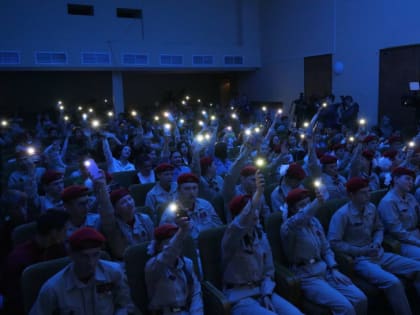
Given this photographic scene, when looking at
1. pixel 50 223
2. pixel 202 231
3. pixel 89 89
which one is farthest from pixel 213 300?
pixel 89 89

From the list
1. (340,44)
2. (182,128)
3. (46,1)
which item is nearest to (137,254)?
(182,128)

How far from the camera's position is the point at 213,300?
261cm

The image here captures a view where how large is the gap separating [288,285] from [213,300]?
1.96 feet

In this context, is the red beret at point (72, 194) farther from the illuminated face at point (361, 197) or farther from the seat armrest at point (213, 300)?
the illuminated face at point (361, 197)

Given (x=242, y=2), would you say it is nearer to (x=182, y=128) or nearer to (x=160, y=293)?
(x=182, y=128)

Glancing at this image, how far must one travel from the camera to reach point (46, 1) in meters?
12.3

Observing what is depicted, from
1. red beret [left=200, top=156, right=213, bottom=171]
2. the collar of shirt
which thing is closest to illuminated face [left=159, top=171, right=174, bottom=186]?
red beret [left=200, top=156, right=213, bottom=171]

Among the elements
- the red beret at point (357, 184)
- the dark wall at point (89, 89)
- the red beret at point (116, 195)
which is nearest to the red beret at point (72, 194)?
the red beret at point (116, 195)

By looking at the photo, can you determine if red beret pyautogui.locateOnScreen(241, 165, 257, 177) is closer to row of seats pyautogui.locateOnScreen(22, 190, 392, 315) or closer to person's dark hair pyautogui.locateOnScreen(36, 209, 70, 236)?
row of seats pyautogui.locateOnScreen(22, 190, 392, 315)

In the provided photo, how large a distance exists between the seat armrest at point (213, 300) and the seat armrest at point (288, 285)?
514 millimetres

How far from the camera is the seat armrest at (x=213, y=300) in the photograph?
8.28ft

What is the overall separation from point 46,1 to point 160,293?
496 inches

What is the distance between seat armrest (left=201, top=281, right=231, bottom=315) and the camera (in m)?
2.52

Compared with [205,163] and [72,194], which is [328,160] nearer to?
[205,163]
